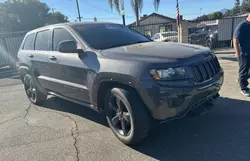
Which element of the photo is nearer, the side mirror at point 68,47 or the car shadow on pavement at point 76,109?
the side mirror at point 68,47

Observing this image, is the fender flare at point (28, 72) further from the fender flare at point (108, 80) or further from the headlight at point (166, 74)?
the headlight at point (166, 74)

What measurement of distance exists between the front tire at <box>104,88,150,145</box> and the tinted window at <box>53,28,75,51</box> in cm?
139

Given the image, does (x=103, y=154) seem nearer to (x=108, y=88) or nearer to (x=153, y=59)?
(x=108, y=88)

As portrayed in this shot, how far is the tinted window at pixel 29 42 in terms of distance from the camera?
18.2 ft

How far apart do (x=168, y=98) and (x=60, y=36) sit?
2.59 m

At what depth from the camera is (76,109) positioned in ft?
17.3

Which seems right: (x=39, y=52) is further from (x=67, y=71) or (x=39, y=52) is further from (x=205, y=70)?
(x=205, y=70)

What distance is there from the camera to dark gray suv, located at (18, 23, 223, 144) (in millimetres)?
2965

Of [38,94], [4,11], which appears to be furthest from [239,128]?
[4,11]

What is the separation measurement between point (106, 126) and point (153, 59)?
1.74 metres

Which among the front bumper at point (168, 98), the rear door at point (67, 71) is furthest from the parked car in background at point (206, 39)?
the front bumper at point (168, 98)

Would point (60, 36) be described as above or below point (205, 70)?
above

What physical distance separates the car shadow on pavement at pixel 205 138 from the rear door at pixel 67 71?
1.42 metres

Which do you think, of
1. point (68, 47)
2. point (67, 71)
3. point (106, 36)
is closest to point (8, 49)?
point (67, 71)
